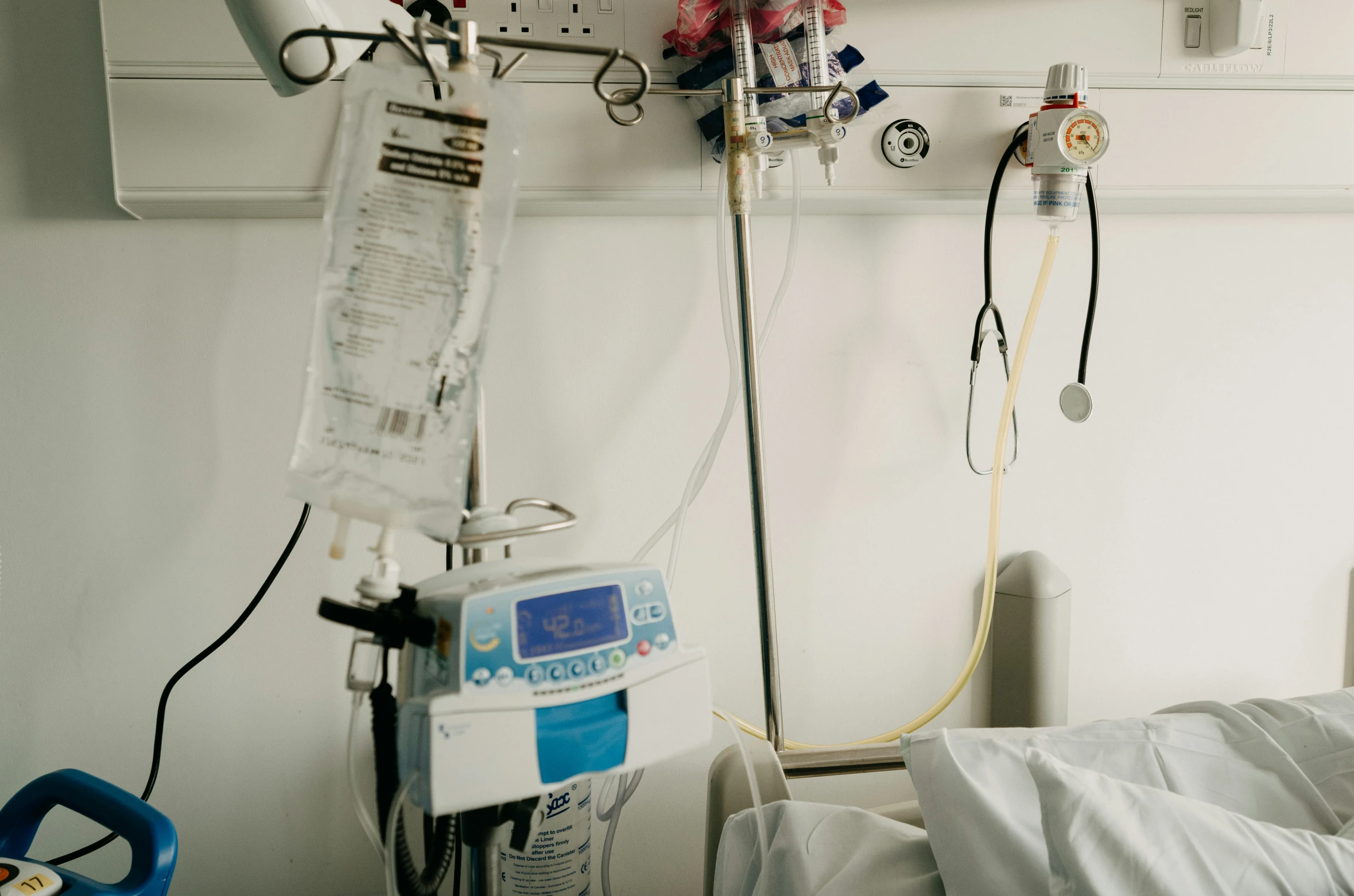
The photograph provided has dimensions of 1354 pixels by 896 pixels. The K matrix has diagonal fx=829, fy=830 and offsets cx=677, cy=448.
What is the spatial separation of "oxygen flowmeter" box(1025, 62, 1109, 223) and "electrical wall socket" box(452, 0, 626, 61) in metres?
0.52

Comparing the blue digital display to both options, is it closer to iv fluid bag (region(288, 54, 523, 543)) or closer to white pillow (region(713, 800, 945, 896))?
iv fluid bag (region(288, 54, 523, 543))

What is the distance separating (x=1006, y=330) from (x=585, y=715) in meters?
0.90

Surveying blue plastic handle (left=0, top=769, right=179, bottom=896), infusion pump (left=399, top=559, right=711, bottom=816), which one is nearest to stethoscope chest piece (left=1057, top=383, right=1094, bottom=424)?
infusion pump (left=399, top=559, right=711, bottom=816)

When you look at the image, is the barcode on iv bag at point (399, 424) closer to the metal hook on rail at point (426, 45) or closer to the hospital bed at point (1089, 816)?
the metal hook on rail at point (426, 45)

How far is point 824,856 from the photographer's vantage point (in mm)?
818

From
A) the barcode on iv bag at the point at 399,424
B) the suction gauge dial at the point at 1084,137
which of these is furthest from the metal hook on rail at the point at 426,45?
the suction gauge dial at the point at 1084,137

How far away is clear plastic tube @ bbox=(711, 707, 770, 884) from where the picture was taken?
83cm

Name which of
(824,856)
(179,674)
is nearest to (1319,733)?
(824,856)

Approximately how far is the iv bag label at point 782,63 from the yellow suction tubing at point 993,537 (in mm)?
402

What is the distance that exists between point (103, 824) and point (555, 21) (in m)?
1.00

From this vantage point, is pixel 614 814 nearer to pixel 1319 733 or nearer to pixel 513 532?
pixel 513 532

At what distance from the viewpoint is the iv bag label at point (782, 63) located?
0.94 meters

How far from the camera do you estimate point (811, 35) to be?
3.10ft

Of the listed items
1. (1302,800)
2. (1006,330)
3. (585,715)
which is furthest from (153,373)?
(1302,800)
